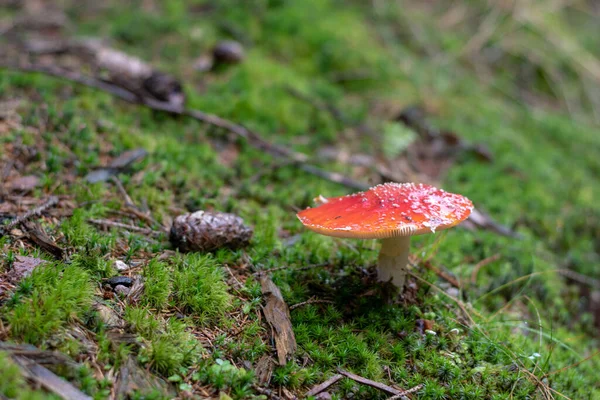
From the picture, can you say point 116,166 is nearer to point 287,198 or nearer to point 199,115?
point 199,115

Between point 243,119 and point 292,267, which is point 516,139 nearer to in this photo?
point 243,119

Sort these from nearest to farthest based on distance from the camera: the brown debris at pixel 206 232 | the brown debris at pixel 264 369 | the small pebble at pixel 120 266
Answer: the brown debris at pixel 264 369 → the small pebble at pixel 120 266 → the brown debris at pixel 206 232

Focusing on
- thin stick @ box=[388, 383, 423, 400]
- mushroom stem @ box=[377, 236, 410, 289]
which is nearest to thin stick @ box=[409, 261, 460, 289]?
mushroom stem @ box=[377, 236, 410, 289]

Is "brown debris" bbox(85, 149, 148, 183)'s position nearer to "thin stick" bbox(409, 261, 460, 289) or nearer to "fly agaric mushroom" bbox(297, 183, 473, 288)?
"fly agaric mushroom" bbox(297, 183, 473, 288)

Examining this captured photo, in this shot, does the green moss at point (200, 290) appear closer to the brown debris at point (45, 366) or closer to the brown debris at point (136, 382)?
the brown debris at point (136, 382)

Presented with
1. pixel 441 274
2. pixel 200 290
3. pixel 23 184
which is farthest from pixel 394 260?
pixel 23 184

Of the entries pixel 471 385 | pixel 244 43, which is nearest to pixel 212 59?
pixel 244 43

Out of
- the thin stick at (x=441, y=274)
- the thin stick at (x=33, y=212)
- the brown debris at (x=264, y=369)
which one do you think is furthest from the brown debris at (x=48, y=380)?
the thin stick at (x=441, y=274)
